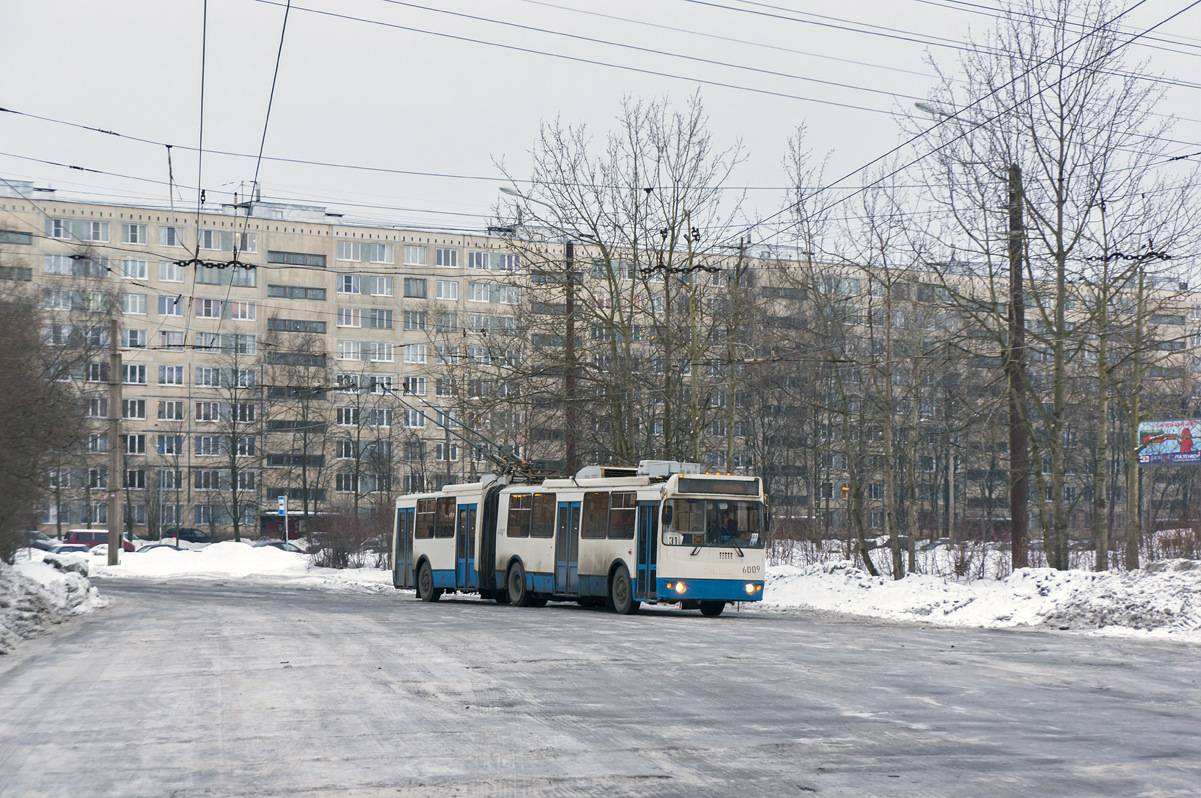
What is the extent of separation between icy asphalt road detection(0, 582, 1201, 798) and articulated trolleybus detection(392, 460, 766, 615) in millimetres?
6553

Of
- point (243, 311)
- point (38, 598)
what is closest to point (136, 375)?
point (243, 311)

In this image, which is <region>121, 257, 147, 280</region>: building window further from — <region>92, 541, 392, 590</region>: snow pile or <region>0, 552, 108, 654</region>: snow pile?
<region>0, 552, 108, 654</region>: snow pile

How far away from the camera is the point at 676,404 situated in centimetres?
3559

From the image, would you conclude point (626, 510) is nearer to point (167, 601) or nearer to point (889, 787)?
point (167, 601)

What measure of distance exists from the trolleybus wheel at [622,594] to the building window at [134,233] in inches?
2752

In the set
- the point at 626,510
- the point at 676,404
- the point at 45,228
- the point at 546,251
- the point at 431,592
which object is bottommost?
the point at 431,592

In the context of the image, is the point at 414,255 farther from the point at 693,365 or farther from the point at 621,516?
the point at 621,516

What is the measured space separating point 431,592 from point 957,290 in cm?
1642

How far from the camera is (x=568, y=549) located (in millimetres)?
27922

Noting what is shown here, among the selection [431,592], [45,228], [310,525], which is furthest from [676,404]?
[45,228]

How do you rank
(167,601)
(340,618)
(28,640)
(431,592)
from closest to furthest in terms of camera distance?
(28,640) < (340,618) < (167,601) < (431,592)

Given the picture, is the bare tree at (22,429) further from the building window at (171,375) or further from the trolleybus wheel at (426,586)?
the building window at (171,375)

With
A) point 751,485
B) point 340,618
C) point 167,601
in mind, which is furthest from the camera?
point 167,601

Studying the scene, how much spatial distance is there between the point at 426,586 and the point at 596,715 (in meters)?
25.2
